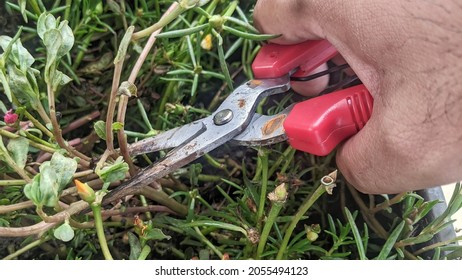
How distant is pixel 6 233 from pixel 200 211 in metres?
0.32

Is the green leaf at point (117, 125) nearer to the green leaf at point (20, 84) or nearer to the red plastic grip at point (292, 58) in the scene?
the green leaf at point (20, 84)

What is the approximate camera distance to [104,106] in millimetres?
898

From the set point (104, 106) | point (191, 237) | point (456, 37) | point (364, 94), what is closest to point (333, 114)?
point (364, 94)

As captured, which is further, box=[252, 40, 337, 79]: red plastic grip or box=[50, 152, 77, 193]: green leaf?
box=[252, 40, 337, 79]: red plastic grip

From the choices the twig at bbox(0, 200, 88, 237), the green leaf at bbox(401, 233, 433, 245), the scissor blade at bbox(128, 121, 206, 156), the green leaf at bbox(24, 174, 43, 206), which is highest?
the green leaf at bbox(24, 174, 43, 206)

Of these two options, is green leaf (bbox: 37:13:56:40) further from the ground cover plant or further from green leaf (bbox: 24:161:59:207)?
green leaf (bbox: 24:161:59:207)

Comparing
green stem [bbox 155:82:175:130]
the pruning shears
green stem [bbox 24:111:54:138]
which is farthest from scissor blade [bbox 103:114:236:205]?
green stem [bbox 155:82:175:130]

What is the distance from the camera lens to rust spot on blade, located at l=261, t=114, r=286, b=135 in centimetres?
67

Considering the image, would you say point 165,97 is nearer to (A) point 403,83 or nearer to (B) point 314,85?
(B) point 314,85

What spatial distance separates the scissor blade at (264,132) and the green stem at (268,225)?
8 cm

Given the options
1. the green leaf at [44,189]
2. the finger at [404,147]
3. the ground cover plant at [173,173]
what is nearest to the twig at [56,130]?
the ground cover plant at [173,173]

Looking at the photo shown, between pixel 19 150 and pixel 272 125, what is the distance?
279 mm

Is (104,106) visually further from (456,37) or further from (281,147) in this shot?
(456,37)

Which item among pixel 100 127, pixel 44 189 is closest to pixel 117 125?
pixel 100 127
